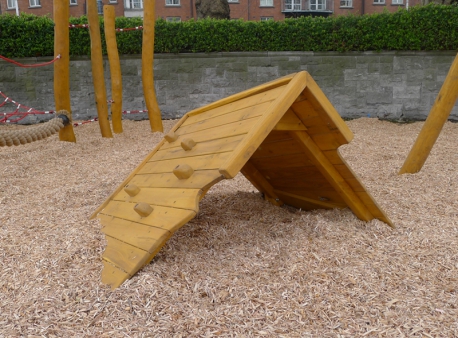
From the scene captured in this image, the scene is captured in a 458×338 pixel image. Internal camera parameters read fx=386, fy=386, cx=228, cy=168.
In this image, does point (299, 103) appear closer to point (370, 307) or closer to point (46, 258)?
point (370, 307)

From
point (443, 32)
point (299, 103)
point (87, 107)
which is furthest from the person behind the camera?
point (87, 107)

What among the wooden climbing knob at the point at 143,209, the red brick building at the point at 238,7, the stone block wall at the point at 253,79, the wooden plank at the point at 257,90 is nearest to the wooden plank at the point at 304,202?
the wooden plank at the point at 257,90

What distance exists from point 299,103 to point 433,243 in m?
1.29

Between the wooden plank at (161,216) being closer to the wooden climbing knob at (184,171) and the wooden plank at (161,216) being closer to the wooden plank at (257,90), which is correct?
the wooden climbing knob at (184,171)

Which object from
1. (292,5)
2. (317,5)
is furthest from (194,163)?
(317,5)

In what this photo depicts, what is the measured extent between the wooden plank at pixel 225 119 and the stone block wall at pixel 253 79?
603cm

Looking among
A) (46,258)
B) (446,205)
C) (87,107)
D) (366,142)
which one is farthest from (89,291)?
(87,107)

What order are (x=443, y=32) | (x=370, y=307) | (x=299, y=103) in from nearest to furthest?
(x=370, y=307) < (x=299, y=103) < (x=443, y=32)

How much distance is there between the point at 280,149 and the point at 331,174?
43cm

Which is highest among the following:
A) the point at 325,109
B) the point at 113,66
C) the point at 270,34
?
the point at 270,34

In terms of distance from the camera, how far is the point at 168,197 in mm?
2182

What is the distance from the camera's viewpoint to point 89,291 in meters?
1.89

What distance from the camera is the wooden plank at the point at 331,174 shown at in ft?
7.53

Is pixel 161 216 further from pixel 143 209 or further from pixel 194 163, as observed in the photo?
pixel 194 163
